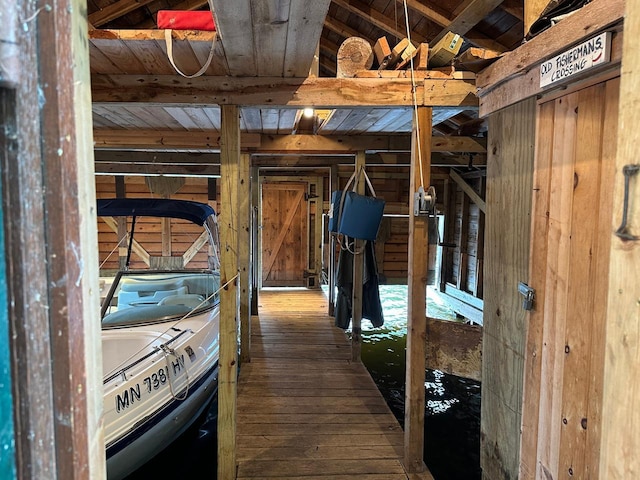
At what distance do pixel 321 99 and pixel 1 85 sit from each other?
190 centimetres

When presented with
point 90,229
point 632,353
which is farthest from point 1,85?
point 632,353

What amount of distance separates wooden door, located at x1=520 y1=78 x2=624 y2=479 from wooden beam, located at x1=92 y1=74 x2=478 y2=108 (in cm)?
79

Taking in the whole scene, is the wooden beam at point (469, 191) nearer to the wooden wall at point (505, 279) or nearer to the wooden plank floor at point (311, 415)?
the wooden plank floor at point (311, 415)

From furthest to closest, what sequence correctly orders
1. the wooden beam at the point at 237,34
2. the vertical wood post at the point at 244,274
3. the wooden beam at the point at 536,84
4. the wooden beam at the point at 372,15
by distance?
the wooden beam at the point at 372,15 → the vertical wood post at the point at 244,274 → the wooden beam at the point at 237,34 → the wooden beam at the point at 536,84

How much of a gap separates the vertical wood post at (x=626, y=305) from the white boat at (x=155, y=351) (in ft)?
6.53

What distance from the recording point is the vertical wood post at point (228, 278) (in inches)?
83.7

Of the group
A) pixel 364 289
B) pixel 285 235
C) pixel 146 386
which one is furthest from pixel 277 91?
pixel 285 235

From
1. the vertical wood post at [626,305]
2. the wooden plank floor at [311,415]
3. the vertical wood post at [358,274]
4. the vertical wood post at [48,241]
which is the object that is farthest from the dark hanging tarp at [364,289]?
the vertical wood post at [48,241]

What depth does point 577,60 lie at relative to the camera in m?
1.25

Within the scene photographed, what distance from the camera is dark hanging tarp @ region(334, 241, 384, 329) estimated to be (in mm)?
3842

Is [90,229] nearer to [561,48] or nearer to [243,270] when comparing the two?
[561,48]

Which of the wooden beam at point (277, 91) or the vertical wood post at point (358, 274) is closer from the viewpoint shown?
the wooden beam at point (277, 91)

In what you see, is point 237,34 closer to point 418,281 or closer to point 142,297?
point 418,281

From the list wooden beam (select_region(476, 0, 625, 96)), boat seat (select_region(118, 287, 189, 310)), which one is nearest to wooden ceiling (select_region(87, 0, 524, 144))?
wooden beam (select_region(476, 0, 625, 96))
